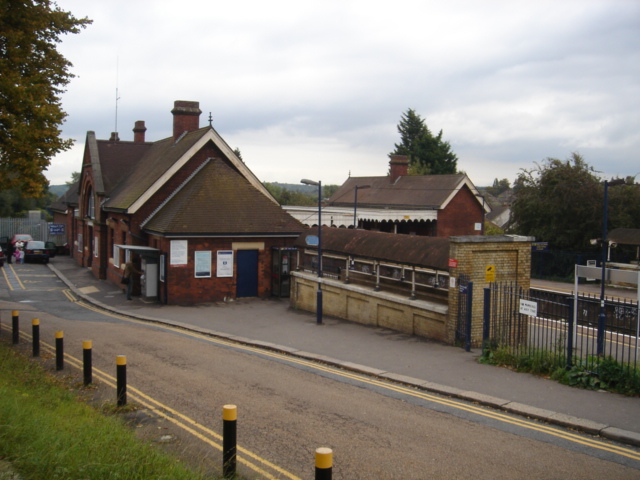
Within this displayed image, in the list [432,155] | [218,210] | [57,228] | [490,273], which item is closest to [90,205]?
[218,210]

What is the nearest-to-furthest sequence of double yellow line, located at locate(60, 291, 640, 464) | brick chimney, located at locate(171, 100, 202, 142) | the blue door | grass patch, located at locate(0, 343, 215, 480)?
grass patch, located at locate(0, 343, 215, 480) → double yellow line, located at locate(60, 291, 640, 464) → the blue door → brick chimney, located at locate(171, 100, 202, 142)

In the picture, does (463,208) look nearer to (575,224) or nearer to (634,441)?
(575,224)

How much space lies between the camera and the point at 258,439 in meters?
7.99

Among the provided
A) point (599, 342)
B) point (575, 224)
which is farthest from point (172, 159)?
point (575, 224)

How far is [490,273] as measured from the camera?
50.2 ft

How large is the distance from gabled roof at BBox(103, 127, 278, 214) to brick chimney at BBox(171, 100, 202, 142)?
80 centimetres

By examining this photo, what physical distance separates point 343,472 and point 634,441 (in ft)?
14.3

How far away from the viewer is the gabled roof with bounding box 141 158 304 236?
23.9m

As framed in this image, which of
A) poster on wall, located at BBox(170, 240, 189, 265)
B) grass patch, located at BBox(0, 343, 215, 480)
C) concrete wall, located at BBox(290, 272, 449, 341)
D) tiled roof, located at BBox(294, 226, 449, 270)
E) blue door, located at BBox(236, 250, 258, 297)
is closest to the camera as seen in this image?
grass patch, located at BBox(0, 343, 215, 480)

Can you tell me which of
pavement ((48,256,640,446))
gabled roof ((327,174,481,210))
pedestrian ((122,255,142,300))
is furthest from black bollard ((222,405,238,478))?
gabled roof ((327,174,481,210))

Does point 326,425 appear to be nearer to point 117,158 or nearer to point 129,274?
point 129,274

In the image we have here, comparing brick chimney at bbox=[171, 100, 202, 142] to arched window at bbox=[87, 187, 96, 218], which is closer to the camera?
brick chimney at bbox=[171, 100, 202, 142]

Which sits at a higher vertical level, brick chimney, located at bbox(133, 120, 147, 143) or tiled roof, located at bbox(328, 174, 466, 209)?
brick chimney, located at bbox(133, 120, 147, 143)

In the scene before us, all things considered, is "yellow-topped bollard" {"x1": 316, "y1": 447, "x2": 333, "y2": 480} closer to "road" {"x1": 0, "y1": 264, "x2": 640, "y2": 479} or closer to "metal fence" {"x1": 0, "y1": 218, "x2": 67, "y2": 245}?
"road" {"x1": 0, "y1": 264, "x2": 640, "y2": 479}
